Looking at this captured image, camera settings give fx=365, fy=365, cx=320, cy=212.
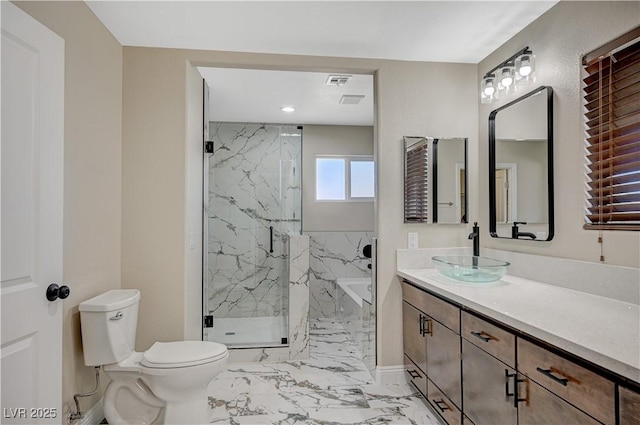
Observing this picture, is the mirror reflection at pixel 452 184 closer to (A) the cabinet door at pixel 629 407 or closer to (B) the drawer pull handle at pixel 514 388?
(B) the drawer pull handle at pixel 514 388

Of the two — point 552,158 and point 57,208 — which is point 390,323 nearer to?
point 552,158

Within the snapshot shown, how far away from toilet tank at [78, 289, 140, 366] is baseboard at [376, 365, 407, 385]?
1.73 metres

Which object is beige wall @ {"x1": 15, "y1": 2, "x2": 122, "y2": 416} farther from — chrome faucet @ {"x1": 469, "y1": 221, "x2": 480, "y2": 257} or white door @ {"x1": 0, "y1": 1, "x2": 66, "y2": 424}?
chrome faucet @ {"x1": 469, "y1": 221, "x2": 480, "y2": 257}

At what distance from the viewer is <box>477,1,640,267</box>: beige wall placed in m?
1.68

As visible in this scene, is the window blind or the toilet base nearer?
the toilet base

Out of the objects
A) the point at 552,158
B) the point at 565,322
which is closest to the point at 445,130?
the point at 552,158

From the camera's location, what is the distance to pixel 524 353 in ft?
4.62

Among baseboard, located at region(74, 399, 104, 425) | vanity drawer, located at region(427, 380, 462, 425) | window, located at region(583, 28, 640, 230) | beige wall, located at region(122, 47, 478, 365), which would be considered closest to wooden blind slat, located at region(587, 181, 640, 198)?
window, located at region(583, 28, 640, 230)

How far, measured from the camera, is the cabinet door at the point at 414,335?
2361 mm

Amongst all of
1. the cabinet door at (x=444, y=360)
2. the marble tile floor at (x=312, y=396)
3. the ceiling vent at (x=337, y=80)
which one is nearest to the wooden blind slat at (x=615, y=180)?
the cabinet door at (x=444, y=360)

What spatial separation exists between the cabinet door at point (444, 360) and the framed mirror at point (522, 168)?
31.7 inches

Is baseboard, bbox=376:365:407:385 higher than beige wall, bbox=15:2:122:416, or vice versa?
beige wall, bbox=15:2:122:416

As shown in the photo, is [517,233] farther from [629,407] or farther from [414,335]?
[629,407]

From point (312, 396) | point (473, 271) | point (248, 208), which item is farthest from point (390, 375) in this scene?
point (248, 208)
